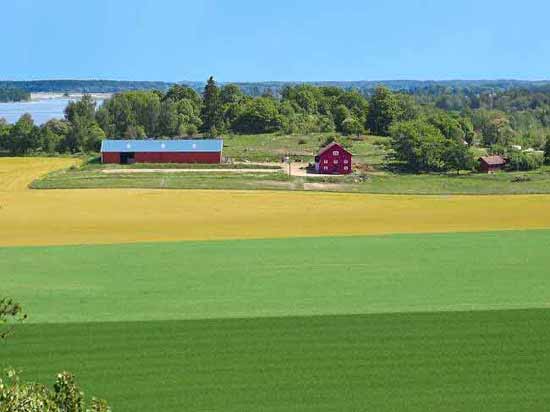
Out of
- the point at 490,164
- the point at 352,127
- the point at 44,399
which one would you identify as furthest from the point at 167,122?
the point at 44,399

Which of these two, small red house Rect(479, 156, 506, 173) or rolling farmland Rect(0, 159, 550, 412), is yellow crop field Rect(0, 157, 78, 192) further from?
small red house Rect(479, 156, 506, 173)

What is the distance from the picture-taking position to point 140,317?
23.8 metres

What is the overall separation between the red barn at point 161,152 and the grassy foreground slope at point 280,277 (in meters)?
37.0

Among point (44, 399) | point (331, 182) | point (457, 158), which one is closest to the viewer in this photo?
point (44, 399)

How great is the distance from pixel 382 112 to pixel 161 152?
3764cm

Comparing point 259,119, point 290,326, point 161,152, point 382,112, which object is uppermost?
point 382,112

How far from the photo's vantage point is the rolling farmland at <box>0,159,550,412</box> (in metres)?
18.4

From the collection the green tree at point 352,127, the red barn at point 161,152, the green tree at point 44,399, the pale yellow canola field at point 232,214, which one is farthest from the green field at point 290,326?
the green tree at point 352,127

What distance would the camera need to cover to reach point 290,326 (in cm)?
2277

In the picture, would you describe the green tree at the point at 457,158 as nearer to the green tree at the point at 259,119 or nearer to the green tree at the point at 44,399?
the green tree at the point at 259,119

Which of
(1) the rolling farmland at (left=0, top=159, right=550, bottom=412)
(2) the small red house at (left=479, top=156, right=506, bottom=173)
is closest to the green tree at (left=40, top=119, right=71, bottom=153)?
(2) the small red house at (left=479, top=156, right=506, bottom=173)

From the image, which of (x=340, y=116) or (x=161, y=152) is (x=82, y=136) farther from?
(x=340, y=116)

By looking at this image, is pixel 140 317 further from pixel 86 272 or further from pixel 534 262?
pixel 534 262

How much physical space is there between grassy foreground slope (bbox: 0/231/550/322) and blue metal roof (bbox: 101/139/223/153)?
37586mm
